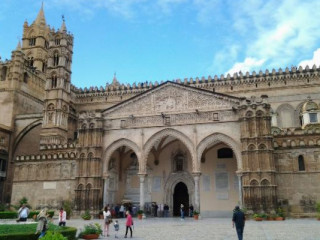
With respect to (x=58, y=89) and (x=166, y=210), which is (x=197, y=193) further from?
(x=58, y=89)

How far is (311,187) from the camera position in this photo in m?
25.7

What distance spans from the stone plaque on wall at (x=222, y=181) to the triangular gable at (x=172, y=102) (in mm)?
6380

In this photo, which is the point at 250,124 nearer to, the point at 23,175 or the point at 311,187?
the point at 311,187

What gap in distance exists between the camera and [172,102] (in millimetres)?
29219

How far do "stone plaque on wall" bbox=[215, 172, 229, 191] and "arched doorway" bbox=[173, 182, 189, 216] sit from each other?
10.5ft

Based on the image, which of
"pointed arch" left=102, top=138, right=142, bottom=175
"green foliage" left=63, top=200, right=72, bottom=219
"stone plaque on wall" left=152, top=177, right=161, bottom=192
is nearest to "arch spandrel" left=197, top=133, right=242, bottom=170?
"pointed arch" left=102, top=138, right=142, bottom=175

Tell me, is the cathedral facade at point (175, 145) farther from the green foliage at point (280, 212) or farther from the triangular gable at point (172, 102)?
the green foliage at point (280, 212)

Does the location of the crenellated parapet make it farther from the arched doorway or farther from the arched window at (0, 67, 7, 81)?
the arched window at (0, 67, 7, 81)

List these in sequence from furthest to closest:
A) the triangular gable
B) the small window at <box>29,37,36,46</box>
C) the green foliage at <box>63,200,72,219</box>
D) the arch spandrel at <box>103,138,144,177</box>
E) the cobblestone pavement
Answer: the small window at <box>29,37,36,46</box> → the arch spandrel at <box>103,138,144,177</box> → the triangular gable → the green foliage at <box>63,200,72,219</box> → the cobblestone pavement

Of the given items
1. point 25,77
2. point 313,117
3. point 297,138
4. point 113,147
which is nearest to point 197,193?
point 113,147

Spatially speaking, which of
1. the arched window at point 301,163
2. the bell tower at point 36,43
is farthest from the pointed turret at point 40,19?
the arched window at point 301,163

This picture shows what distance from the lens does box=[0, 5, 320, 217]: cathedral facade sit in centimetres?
2602

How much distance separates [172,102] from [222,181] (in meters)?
8.33

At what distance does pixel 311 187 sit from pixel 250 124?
21.5 feet
